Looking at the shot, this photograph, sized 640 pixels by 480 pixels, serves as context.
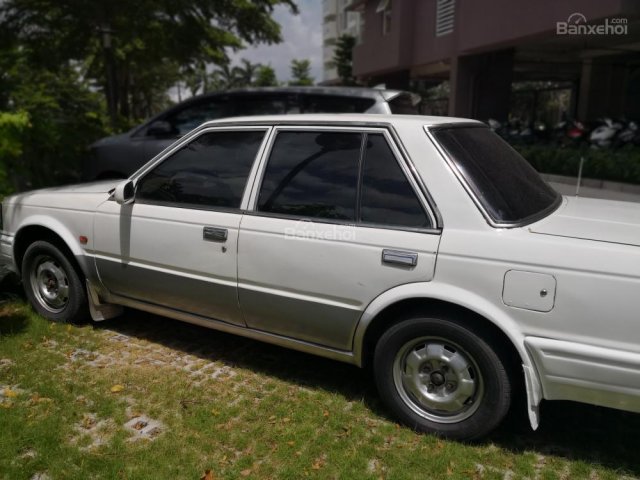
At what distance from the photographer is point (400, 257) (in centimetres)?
300

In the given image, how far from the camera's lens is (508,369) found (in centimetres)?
289

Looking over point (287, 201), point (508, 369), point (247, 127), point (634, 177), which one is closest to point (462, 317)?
point (508, 369)

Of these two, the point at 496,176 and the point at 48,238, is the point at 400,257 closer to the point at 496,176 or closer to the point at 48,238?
the point at 496,176

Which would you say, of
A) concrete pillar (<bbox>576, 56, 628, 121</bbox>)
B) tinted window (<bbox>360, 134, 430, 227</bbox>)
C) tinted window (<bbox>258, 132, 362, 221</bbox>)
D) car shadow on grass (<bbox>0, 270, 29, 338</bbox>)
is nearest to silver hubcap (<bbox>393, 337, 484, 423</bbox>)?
→ tinted window (<bbox>360, 134, 430, 227</bbox>)

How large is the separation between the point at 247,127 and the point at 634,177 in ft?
27.8

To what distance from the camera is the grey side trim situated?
11.2 feet

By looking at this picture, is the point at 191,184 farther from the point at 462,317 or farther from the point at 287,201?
the point at 462,317

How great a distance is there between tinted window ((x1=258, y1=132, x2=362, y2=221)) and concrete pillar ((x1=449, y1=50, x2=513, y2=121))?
13818 millimetres

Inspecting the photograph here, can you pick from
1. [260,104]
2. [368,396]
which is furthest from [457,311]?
[260,104]

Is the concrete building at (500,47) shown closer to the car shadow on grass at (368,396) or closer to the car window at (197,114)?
the car window at (197,114)

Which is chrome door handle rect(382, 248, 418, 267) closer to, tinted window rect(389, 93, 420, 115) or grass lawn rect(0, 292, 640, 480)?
grass lawn rect(0, 292, 640, 480)

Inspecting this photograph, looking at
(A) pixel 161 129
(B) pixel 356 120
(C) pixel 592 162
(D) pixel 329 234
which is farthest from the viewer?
(C) pixel 592 162

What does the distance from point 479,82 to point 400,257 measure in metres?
15.0

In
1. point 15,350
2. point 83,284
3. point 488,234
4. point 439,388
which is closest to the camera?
point 488,234
